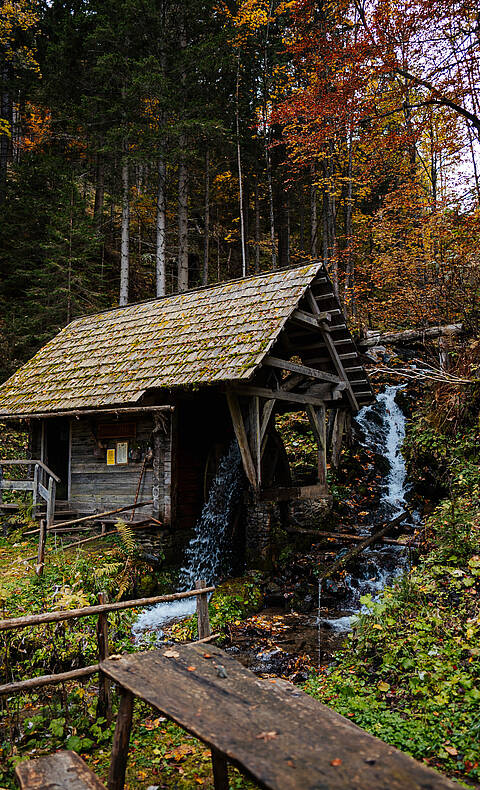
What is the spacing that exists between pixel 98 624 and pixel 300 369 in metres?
7.25

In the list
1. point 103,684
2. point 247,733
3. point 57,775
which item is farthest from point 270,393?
point 247,733

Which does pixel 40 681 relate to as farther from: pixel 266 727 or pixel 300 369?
pixel 300 369

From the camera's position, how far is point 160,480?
10.7 metres

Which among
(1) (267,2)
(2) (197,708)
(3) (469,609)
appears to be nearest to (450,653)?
(3) (469,609)

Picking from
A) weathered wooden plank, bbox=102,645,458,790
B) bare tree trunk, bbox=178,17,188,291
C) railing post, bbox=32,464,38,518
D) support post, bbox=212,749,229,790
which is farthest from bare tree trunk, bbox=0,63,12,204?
support post, bbox=212,749,229,790

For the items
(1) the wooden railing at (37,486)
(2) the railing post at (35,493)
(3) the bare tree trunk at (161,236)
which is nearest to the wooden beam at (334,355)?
(1) the wooden railing at (37,486)

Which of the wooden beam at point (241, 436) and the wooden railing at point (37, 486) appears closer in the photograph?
the wooden beam at point (241, 436)

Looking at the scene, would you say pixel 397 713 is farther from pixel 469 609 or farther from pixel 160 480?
pixel 160 480

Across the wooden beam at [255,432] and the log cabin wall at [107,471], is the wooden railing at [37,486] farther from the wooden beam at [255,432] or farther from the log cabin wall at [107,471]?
the wooden beam at [255,432]

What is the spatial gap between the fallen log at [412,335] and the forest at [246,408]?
8 centimetres

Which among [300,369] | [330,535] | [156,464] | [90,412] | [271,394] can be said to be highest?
[300,369]

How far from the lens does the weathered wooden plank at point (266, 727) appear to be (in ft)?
6.70

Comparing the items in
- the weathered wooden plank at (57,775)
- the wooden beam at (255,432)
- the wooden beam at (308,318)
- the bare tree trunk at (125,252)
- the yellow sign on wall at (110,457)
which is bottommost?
the weathered wooden plank at (57,775)

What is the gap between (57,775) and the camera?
2.79 meters
